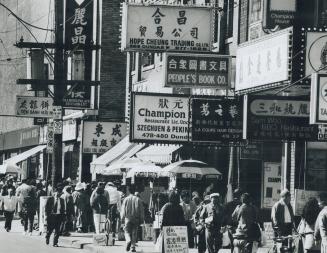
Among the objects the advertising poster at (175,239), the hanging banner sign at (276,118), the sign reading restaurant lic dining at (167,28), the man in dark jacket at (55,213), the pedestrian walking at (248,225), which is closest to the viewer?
the pedestrian walking at (248,225)

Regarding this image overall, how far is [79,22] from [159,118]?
15.9 meters

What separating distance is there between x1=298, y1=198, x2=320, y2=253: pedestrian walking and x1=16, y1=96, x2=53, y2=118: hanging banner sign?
22427 mm

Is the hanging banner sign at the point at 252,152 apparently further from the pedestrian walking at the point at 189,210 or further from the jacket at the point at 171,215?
the jacket at the point at 171,215

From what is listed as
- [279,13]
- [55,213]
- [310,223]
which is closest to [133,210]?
[55,213]

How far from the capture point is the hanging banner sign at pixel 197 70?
24.5 metres

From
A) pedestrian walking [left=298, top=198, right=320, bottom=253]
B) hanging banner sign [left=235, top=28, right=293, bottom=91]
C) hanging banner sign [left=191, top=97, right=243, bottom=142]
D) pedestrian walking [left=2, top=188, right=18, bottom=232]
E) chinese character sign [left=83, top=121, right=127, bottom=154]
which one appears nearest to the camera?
pedestrian walking [left=298, top=198, right=320, bottom=253]

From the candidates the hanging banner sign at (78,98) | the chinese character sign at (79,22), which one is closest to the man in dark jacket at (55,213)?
the hanging banner sign at (78,98)

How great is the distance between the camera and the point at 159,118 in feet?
85.9

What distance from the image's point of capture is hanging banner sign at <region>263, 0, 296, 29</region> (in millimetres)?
23203

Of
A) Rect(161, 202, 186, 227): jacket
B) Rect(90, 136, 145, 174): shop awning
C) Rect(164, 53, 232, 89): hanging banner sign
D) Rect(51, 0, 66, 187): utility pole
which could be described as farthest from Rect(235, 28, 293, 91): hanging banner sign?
Rect(90, 136, 145, 174): shop awning

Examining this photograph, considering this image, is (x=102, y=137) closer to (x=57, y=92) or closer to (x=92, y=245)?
(x=57, y=92)

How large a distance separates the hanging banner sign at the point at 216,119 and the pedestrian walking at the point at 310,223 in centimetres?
688

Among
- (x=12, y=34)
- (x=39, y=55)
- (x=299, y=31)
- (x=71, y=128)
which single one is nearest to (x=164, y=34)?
(x=299, y=31)

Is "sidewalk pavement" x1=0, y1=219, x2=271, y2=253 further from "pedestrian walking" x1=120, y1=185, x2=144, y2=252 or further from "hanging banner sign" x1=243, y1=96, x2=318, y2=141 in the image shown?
"hanging banner sign" x1=243, y1=96, x2=318, y2=141
